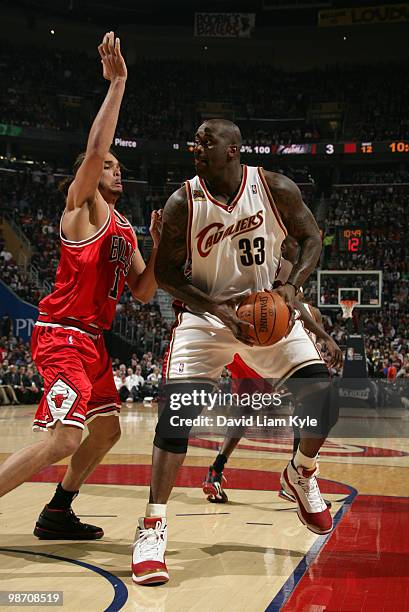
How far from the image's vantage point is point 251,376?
22.8 feet

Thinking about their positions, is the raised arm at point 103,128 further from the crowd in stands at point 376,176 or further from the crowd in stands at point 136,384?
the crowd in stands at point 376,176

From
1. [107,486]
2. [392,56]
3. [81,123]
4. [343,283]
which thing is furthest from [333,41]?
[107,486]

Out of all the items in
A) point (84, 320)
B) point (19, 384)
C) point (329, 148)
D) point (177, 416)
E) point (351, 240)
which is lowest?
point (19, 384)

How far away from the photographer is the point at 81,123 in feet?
111

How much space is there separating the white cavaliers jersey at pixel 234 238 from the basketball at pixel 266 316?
0.27 meters

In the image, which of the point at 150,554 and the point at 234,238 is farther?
the point at 234,238

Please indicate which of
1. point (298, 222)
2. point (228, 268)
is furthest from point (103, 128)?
point (298, 222)

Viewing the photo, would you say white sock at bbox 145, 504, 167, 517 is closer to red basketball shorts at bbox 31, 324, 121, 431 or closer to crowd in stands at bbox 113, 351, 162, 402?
red basketball shorts at bbox 31, 324, 121, 431

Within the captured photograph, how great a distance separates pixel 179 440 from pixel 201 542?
3.17 feet

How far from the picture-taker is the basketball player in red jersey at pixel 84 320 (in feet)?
13.8

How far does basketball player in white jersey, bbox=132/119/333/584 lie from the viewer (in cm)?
445

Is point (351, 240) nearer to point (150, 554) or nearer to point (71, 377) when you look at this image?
point (71, 377)

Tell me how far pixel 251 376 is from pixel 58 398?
2995mm

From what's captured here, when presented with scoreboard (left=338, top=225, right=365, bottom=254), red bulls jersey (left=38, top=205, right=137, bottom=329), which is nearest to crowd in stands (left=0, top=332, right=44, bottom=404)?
scoreboard (left=338, top=225, right=365, bottom=254)
